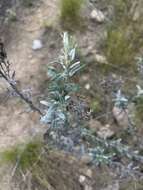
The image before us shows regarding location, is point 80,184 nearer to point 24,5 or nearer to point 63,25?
point 63,25

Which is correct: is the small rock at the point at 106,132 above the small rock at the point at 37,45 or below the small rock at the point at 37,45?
below

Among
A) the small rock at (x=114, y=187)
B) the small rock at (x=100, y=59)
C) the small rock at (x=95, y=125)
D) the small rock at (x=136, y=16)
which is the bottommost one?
the small rock at (x=114, y=187)

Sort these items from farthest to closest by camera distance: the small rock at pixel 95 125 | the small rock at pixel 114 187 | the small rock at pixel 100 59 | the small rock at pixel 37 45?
the small rock at pixel 37 45 → the small rock at pixel 100 59 → the small rock at pixel 95 125 → the small rock at pixel 114 187

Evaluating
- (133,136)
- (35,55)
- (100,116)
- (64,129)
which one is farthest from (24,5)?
(64,129)

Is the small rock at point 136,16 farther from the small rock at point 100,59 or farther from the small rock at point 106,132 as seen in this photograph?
the small rock at point 106,132

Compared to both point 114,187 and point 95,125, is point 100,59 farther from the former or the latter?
point 114,187

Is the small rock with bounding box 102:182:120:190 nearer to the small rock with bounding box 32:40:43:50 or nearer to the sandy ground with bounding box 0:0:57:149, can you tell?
the sandy ground with bounding box 0:0:57:149

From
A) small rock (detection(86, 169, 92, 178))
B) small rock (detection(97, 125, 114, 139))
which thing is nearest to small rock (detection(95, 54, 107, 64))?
small rock (detection(97, 125, 114, 139))

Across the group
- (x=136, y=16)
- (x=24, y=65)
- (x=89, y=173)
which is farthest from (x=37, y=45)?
(x=89, y=173)

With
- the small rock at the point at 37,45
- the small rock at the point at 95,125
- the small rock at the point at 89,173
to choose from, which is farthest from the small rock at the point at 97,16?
the small rock at the point at 89,173

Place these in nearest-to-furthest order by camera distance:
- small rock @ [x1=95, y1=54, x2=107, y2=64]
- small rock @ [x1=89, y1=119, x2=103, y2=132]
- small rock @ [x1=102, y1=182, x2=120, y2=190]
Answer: small rock @ [x1=102, y1=182, x2=120, y2=190] < small rock @ [x1=89, y1=119, x2=103, y2=132] < small rock @ [x1=95, y1=54, x2=107, y2=64]
